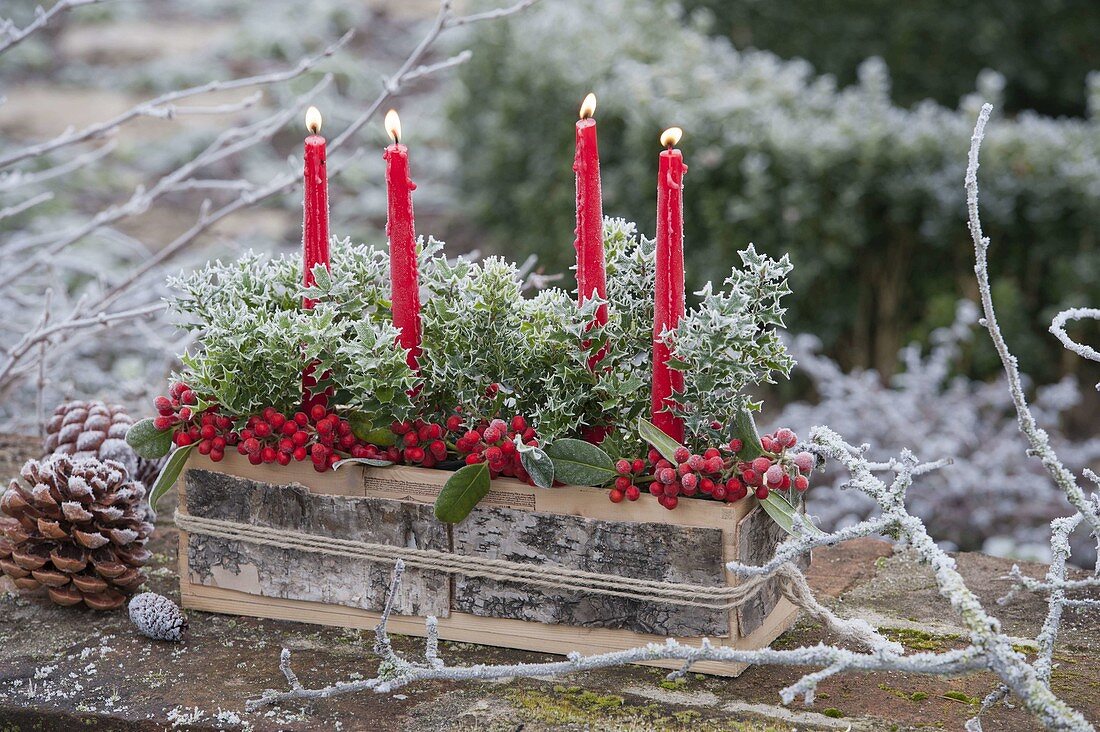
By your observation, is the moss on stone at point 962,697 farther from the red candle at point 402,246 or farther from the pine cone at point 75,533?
the pine cone at point 75,533

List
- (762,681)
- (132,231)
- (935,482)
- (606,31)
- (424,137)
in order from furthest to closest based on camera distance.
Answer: (424,137)
(132,231)
(606,31)
(935,482)
(762,681)

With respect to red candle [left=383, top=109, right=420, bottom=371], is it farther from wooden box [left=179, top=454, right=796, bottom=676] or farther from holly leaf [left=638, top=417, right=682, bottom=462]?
holly leaf [left=638, top=417, right=682, bottom=462]

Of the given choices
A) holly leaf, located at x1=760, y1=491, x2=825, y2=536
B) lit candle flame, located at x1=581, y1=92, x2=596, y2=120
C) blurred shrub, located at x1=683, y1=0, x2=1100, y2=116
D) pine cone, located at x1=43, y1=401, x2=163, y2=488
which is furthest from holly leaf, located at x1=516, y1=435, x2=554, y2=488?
blurred shrub, located at x1=683, y1=0, x2=1100, y2=116

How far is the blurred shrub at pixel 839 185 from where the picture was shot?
3.38 meters

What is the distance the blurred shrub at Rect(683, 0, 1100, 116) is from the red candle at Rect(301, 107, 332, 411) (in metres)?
4.61

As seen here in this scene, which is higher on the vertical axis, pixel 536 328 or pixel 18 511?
pixel 536 328

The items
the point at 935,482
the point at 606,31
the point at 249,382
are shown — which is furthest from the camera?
the point at 606,31

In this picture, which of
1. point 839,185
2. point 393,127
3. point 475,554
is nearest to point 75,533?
point 475,554

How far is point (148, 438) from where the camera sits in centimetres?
134

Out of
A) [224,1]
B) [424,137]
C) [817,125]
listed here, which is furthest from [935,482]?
[224,1]

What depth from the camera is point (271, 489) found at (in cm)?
131

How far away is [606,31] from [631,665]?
369 cm

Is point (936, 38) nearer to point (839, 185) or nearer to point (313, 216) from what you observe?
point (839, 185)

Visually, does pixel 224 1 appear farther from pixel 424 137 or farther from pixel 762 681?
pixel 762 681
